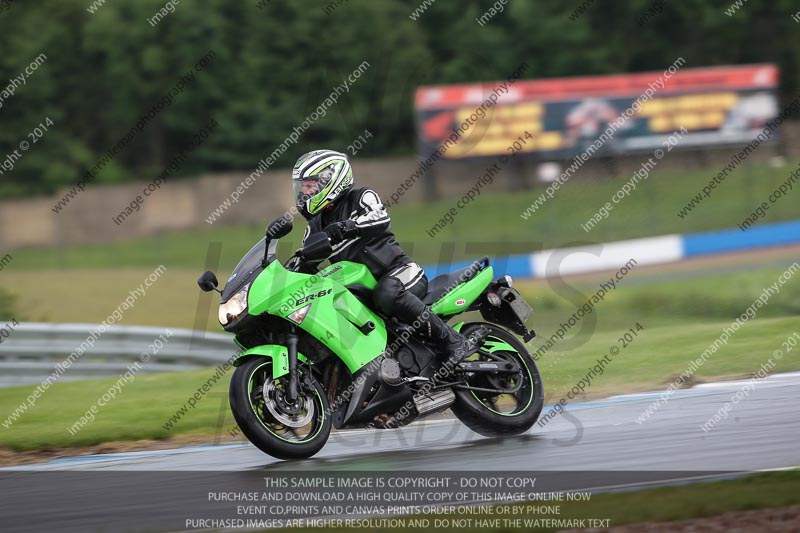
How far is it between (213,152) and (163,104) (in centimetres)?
339

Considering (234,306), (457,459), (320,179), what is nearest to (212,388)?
(320,179)

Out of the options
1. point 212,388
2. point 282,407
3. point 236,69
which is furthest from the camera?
point 236,69

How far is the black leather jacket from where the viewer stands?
7.70 meters

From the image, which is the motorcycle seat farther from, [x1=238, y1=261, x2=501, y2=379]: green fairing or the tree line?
the tree line

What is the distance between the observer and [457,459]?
7090mm

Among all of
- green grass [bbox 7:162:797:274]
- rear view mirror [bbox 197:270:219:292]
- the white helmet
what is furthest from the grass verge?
green grass [bbox 7:162:797:274]

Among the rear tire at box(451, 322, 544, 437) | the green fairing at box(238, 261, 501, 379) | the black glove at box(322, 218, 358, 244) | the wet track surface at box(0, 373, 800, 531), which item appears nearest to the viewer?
the wet track surface at box(0, 373, 800, 531)

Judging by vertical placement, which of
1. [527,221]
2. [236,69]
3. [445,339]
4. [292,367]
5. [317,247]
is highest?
[317,247]

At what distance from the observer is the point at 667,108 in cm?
3559

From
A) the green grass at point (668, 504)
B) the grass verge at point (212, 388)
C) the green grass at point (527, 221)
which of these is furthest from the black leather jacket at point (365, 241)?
the green grass at point (527, 221)

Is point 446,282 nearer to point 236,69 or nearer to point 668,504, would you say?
point 668,504

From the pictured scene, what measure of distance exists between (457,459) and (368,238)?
5.65 ft

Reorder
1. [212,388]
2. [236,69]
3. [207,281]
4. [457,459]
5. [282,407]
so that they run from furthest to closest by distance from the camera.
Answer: [236,69] → [212,388] → [207,281] → [457,459] → [282,407]

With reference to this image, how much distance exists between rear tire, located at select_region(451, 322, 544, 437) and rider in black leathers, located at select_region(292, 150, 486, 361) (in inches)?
10.8
